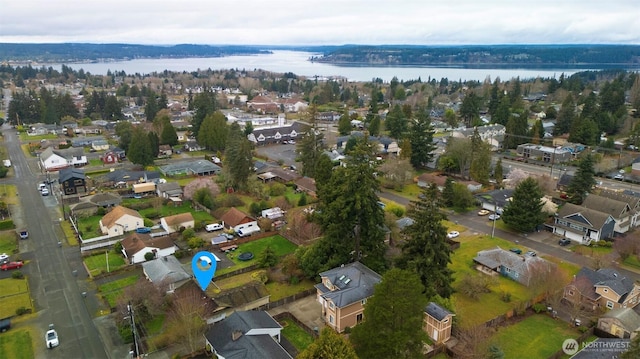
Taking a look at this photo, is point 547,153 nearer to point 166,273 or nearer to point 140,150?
point 166,273

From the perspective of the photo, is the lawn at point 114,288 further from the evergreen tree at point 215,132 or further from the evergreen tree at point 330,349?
the evergreen tree at point 215,132

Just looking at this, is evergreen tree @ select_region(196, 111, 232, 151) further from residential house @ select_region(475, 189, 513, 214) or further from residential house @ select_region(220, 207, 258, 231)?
residential house @ select_region(475, 189, 513, 214)

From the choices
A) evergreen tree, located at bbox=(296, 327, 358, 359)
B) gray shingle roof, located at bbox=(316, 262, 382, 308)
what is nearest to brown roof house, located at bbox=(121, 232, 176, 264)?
gray shingle roof, located at bbox=(316, 262, 382, 308)

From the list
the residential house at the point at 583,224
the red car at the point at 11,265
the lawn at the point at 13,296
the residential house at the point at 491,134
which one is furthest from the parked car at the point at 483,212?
the red car at the point at 11,265

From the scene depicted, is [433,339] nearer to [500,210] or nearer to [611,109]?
[500,210]

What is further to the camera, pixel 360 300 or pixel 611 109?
pixel 611 109

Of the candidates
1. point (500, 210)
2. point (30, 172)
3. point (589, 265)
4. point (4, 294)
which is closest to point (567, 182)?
point (500, 210)
